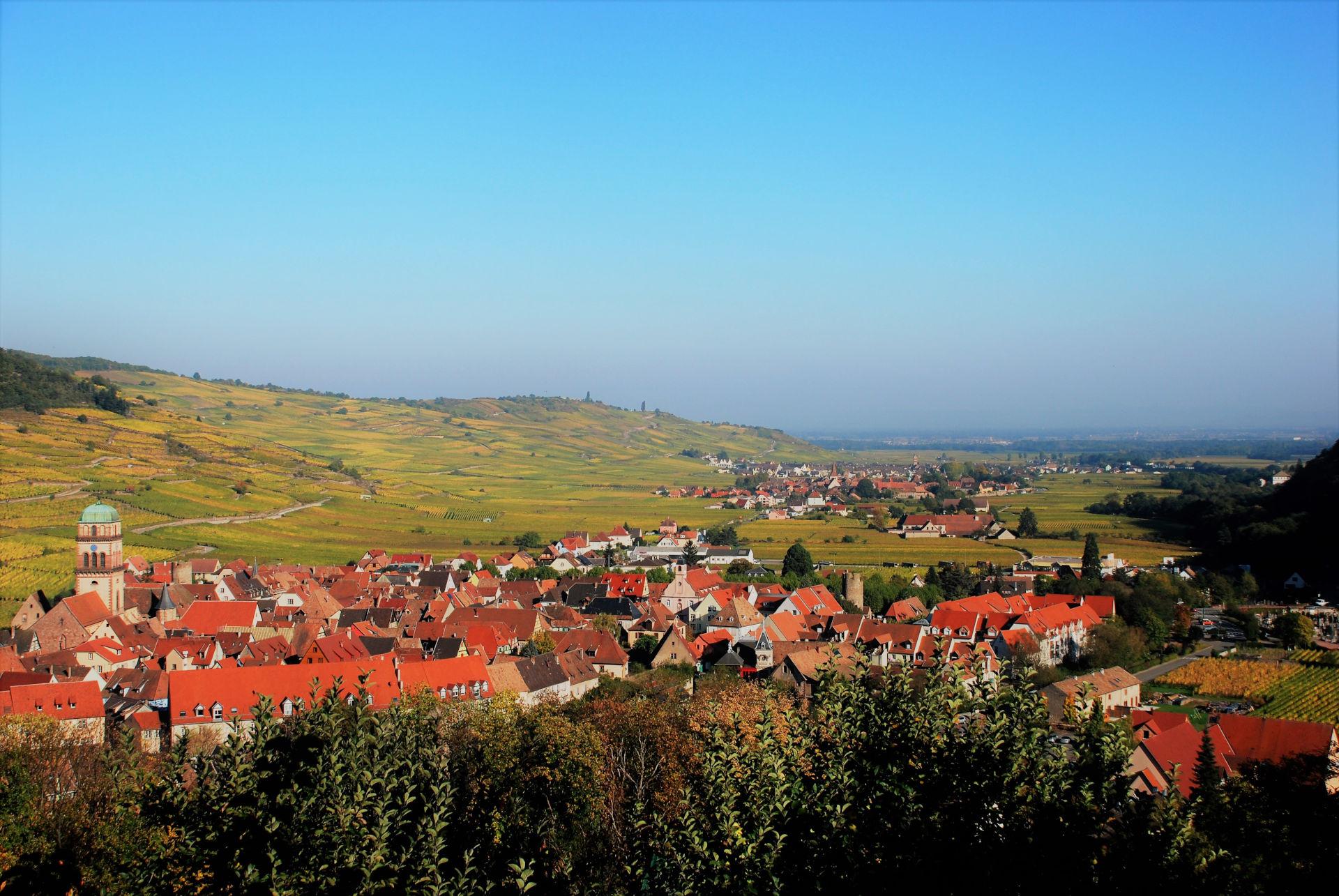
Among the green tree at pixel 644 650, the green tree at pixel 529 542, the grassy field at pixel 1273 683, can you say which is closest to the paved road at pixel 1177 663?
the grassy field at pixel 1273 683

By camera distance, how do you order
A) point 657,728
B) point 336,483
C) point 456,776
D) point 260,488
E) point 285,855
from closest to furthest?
point 285,855, point 456,776, point 657,728, point 260,488, point 336,483

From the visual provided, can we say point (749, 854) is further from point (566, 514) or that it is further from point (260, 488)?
point (566, 514)

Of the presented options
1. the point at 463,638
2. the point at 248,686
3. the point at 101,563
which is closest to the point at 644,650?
the point at 463,638

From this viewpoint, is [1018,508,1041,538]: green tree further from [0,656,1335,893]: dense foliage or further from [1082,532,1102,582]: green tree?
[0,656,1335,893]: dense foliage

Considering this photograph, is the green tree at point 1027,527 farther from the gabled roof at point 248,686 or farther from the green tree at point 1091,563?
the gabled roof at point 248,686

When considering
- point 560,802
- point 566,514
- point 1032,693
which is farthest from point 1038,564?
point 1032,693
